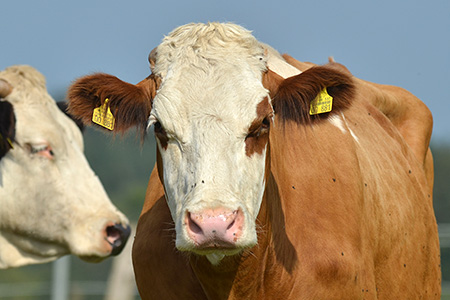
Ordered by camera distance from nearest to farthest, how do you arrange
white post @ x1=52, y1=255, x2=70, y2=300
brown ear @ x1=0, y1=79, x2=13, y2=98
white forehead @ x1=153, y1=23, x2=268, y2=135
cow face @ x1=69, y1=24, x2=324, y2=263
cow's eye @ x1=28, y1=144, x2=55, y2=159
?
1. cow face @ x1=69, y1=24, x2=324, y2=263
2. white forehead @ x1=153, y1=23, x2=268, y2=135
3. cow's eye @ x1=28, y1=144, x2=55, y2=159
4. brown ear @ x1=0, y1=79, x2=13, y2=98
5. white post @ x1=52, y1=255, x2=70, y2=300

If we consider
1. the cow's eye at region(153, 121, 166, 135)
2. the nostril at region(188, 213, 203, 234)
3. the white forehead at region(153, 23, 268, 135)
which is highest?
the white forehead at region(153, 23, 268, 135)

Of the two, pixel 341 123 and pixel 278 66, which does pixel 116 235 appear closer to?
pixel 278 66

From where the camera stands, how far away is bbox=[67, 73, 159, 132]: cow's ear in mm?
4465

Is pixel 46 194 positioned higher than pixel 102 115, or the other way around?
pixel 102 115

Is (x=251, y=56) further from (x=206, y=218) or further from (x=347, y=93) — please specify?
(x=206, y=218)

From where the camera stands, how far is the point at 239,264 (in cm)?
429

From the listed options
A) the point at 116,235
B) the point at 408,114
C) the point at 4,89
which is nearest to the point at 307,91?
the point at 116,235

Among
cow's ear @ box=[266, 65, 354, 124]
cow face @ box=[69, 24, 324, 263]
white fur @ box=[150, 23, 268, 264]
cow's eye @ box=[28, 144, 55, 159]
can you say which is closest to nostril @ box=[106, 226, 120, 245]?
cow's eye @ box=[28, 144, 55, 159]

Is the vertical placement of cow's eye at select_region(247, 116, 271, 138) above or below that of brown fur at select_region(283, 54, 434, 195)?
above

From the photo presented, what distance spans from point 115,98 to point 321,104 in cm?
122

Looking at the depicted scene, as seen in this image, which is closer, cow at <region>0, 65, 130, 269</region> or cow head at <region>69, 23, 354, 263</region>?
cow head at <region>69, 23, 354, 263</region>

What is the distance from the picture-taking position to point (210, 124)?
3895mm

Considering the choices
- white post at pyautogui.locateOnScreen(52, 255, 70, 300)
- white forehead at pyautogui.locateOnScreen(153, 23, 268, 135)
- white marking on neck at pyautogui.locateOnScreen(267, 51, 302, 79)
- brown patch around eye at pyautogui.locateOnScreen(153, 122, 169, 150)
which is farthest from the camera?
white post at pyautogui.locateOnScreen(52, 255, 70, 300)

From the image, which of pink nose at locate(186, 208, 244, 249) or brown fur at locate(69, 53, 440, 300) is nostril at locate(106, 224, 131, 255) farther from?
pink nose at locate(186, 208, 244, 249)
